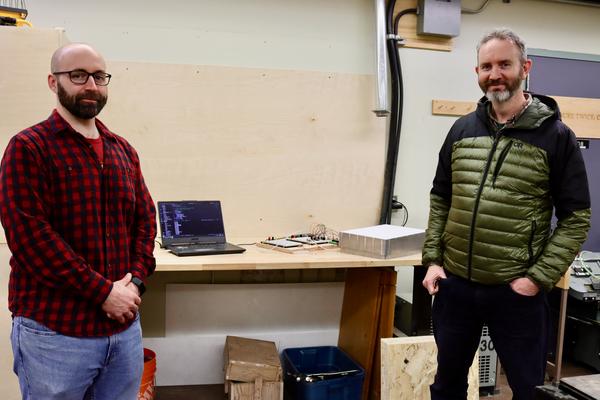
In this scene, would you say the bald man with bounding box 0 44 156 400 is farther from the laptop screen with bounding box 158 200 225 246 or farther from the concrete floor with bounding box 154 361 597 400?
the concrete floor with bounding box 154 361 597 400

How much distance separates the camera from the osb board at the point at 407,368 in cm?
231

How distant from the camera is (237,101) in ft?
9.41

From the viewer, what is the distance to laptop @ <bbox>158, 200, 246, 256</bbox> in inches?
99.2

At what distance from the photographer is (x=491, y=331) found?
1.71 metres

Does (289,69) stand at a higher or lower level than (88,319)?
higher

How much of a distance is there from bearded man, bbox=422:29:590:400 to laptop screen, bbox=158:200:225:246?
1.29m

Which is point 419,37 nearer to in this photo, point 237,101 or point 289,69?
point 289,69

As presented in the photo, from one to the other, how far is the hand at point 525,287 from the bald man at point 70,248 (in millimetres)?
1148

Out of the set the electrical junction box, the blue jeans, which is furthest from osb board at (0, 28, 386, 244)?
the blue jeans

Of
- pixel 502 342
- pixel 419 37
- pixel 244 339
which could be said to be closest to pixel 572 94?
pixel 419 37

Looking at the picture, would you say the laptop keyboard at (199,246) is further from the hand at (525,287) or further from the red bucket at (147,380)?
the hand at (525,287)

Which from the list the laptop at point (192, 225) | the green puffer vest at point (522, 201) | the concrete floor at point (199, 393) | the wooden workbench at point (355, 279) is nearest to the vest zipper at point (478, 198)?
the green puffer vest at point (522, 201)

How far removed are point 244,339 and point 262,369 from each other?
380 millimetres

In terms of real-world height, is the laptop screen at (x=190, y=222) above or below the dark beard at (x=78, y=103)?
below
